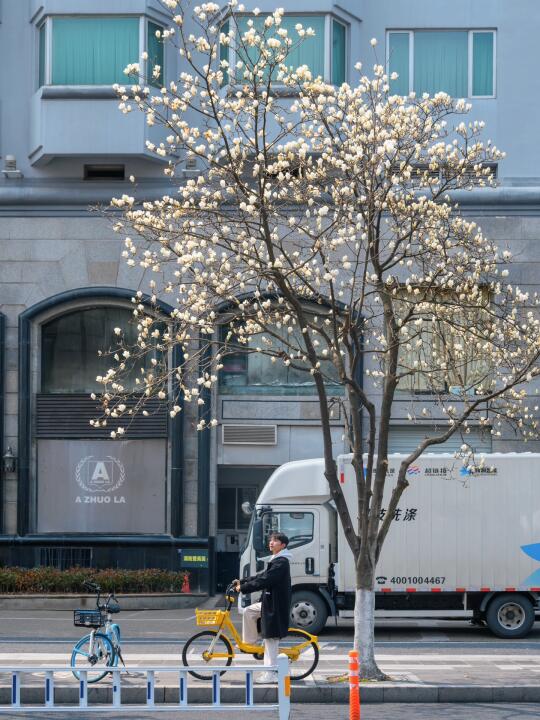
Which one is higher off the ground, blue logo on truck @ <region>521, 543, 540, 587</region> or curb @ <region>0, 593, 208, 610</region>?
blue logo on truck @ <region>521, 543, 540, 587</region>

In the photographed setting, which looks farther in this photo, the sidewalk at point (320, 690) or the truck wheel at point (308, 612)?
the truck wheel at point (308, 612)

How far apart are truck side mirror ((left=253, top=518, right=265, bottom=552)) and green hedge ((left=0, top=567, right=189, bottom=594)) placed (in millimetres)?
5976

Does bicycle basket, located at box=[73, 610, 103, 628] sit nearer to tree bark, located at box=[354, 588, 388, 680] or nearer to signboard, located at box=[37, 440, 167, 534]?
tree bark, located at box=[354, 588, 388, 680]

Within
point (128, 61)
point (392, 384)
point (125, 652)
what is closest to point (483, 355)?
point (392, 384)

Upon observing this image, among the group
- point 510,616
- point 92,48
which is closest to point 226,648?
point 510,616

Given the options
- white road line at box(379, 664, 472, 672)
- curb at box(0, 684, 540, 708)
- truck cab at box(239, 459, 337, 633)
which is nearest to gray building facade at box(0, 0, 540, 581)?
truck cab at box(239, 459, 337, 633)

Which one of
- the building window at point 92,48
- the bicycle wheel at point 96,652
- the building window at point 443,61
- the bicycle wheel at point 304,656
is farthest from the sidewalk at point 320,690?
the building window at point 443,61

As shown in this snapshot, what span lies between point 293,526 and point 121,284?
31.0 ft

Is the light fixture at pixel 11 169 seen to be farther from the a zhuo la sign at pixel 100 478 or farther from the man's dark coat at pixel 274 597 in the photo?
the man's dark coat at pixel 274 597

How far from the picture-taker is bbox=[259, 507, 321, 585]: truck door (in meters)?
21.5

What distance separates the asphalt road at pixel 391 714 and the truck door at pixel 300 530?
7.46 metres

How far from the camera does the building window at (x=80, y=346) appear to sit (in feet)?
97.4

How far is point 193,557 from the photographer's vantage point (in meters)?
28.7

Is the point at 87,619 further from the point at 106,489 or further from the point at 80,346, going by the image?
the point at 80,346
